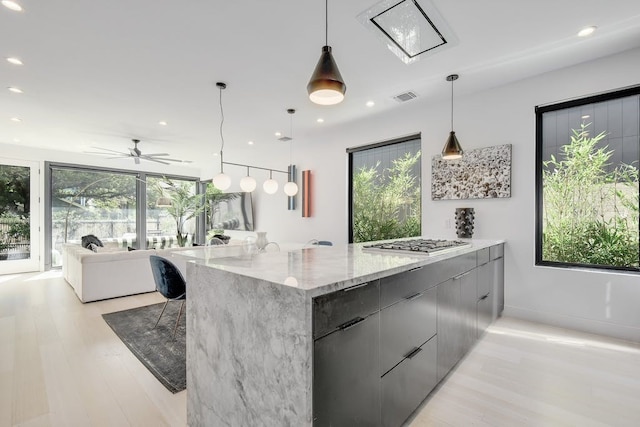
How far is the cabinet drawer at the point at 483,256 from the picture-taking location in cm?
276

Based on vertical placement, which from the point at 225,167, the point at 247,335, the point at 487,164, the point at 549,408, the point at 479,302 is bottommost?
the point at 549,408

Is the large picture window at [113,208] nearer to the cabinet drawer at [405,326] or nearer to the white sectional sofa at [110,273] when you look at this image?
the white sectional sofa at [110,273]

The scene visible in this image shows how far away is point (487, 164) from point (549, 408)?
265cm

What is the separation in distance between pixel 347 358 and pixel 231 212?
717 cm

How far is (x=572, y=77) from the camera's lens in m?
3.17

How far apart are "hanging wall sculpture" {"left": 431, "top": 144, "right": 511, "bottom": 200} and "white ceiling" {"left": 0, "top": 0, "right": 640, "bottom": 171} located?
0.84m

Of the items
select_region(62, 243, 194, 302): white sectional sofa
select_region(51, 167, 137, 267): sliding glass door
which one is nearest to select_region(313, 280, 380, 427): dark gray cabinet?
select_region(62, 243, 194, 302): white sectional sofa

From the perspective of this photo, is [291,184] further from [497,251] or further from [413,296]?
[413,296]

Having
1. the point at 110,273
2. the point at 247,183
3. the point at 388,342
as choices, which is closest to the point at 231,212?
the point at 110,273

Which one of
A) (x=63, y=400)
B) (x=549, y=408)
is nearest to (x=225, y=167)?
(x=63, y=400)

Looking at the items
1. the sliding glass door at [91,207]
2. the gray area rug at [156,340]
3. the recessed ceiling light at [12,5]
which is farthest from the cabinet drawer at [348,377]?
the sliding glass door at [91,207]

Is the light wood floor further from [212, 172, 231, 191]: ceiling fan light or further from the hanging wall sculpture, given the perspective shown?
[212, 172, 231, 191]: ceiling fan light

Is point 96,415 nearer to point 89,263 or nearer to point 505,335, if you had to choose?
point 89,263

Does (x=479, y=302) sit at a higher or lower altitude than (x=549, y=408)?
higher
